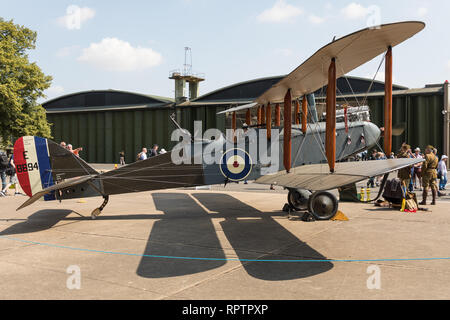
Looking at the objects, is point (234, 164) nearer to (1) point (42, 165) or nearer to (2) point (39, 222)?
(1) point (42, 165)

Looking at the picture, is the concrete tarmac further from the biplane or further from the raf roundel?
the raf roundel

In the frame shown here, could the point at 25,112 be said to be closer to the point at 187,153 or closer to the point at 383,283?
the point at 187,153

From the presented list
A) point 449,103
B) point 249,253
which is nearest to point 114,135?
point 449,103

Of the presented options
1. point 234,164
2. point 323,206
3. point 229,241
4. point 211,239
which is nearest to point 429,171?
point 323,206

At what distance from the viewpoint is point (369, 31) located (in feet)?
16.9

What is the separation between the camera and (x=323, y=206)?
7672 millimetres

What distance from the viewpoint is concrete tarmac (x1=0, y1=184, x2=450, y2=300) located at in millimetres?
3912

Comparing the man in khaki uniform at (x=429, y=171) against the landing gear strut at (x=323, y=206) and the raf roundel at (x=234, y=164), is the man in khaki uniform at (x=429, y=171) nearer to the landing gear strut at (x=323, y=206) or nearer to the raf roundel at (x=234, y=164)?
the landing gear strut at (x=323, y=206)

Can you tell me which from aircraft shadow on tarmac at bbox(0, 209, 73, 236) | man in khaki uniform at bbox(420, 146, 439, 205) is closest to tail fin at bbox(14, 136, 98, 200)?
aircraft shadow on tarmac at bbox(0, 209, 73, 236)

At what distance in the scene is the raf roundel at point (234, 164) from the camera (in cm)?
863

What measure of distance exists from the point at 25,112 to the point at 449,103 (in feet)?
107

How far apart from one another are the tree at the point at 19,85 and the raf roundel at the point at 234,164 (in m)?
23.3

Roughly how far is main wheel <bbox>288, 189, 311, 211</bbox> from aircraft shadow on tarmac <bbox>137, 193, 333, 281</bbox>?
65 centimetres
